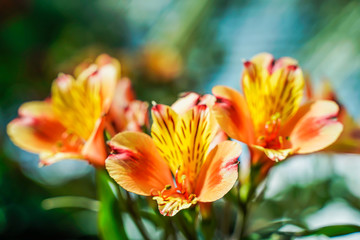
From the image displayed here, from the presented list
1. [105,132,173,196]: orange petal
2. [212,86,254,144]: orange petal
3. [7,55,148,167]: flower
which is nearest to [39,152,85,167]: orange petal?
[7,55,148,167]: flower

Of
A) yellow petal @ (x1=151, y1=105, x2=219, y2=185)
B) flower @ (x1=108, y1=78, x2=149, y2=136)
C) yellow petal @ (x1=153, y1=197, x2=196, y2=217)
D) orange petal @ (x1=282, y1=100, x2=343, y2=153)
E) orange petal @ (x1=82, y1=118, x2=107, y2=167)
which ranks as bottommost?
yellow petal @ (x1=153, y1=197, x2=196, y2=217)

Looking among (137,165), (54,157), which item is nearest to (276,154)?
(137,165)

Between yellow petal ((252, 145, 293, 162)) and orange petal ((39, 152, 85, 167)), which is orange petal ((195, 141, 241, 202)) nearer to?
yellow petal ((252, 145, 293, 162))

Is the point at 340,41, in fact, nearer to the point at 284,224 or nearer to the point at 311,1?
the point at 311,1

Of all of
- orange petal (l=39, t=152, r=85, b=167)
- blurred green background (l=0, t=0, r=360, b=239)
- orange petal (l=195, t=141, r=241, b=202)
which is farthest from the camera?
blurred green background (l=0, t=0, r=360, b=239)

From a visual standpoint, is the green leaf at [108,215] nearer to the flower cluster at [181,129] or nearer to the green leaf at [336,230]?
the flower cluster at [181,129]

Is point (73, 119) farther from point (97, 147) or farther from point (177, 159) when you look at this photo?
point (177, 159)

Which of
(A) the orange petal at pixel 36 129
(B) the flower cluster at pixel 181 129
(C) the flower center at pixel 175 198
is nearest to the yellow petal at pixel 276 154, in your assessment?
(B) the flower cluster at pixel 181 129
